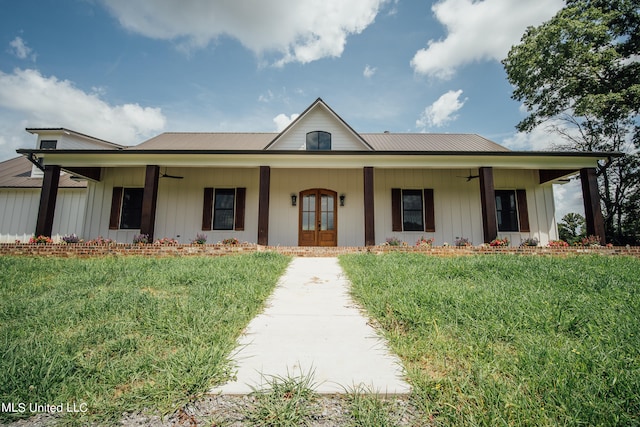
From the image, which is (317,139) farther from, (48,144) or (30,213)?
(48,144)

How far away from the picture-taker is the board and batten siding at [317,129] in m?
10.7

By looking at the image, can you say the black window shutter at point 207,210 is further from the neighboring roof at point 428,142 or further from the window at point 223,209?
the neighboring roof at point 428,142

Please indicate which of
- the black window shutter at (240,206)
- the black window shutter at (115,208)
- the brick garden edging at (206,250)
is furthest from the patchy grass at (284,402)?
the black window shutter at (115,208)

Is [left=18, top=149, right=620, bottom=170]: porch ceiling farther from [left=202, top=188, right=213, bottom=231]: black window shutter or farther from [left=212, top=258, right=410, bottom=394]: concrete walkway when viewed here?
[left=212, top=258, right=410, bottom=394]: concrete walkway

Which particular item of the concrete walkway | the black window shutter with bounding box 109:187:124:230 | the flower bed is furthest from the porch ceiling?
the concrete walkway

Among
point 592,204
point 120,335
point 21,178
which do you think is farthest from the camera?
point 21,178

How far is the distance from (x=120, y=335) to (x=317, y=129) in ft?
31.2

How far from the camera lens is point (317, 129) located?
10.7 m

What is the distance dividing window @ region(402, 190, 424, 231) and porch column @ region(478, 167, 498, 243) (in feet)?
7.31

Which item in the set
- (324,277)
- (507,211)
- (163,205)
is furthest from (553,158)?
(163,205)

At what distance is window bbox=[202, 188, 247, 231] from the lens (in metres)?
10.4

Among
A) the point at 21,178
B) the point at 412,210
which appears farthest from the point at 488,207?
the point at 21,178

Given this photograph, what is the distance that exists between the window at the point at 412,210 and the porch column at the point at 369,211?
8.25 feet

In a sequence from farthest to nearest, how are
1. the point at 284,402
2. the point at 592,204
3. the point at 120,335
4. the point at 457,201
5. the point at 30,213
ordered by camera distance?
the point at 30,213
the point at 457,201
the point at 592,204
the point at 120,335
the point at 284,402
